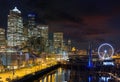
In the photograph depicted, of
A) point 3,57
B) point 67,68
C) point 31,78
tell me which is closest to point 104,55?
point 67,68

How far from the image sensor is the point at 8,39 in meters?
124

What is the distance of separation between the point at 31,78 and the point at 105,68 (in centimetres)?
5024

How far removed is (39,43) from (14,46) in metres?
20.5

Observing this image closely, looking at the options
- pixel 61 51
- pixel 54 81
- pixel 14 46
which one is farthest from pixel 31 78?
pixel 61 51

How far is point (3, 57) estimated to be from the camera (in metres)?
67.7

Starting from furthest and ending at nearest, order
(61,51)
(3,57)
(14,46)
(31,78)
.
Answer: (61,51) → (14,46) → (3,57) → (31,78)

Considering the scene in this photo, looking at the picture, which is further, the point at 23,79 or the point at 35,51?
the point at 35,51

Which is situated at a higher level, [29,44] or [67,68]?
[29,44]

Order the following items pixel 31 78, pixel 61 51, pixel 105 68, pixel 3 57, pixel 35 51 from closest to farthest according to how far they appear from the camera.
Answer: pixel 31 78 < pixel 3 57 < pixel 105 68 < pixel 35 51 < pixel 61 51

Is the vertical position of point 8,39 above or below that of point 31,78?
above

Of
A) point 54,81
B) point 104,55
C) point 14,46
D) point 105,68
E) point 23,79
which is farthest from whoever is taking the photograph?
point 104,55

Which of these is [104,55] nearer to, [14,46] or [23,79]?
[14,46]

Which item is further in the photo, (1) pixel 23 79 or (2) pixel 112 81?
(2) pixel 112 81

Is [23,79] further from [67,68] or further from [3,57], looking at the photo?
[67,68]
